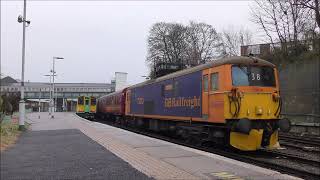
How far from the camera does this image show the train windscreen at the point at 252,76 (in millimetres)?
14703

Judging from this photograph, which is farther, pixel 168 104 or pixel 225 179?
pixel 168 104

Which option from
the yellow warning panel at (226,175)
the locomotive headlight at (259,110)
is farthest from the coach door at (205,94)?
the yellow warning panel at (226,175)

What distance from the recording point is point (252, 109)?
47.3 ft

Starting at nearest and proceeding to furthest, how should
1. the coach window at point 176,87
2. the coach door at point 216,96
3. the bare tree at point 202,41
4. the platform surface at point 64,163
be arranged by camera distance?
the platform surface at point 64,163 → the coach door at point 216,96 → the coach window at point 176,87 → the bare tree at point 202,41

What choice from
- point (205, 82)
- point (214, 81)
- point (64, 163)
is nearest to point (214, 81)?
point (214, 81)

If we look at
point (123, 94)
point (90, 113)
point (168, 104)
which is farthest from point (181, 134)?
point (90, 113)

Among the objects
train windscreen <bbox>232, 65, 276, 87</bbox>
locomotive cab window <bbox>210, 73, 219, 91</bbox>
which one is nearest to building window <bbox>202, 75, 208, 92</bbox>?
locomotive cab window <bbox>210, 73, 219, 91</bbox>

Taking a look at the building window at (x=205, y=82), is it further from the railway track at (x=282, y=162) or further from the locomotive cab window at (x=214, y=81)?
the railway track at (x=282, y=162)

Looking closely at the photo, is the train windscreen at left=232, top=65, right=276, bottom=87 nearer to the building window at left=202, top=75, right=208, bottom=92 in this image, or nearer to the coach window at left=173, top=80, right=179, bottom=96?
the building window at left=202, top=75, right=208, bottom=92

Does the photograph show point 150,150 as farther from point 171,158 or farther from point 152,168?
point 152,168

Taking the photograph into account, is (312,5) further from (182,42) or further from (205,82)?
(182,42)

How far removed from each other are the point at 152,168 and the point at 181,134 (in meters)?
8.67

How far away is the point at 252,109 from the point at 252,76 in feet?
3.82

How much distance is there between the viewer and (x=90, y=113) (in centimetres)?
5897
